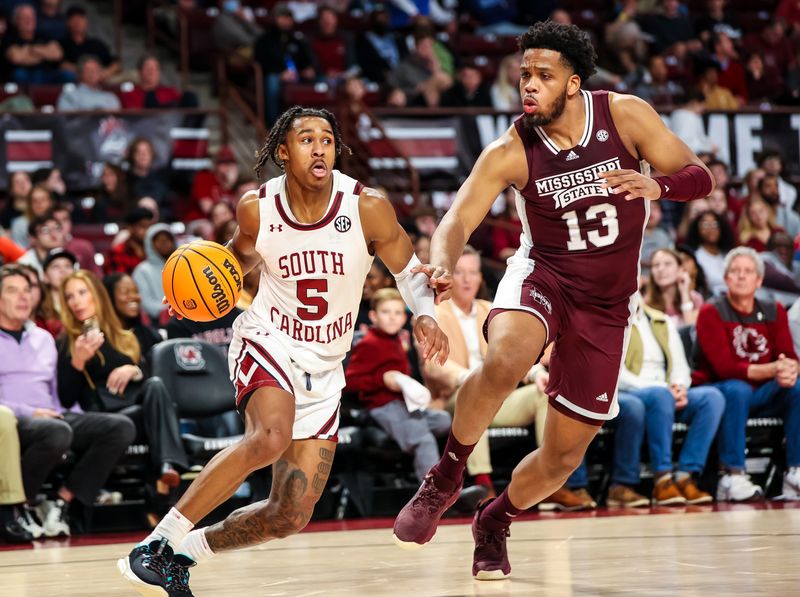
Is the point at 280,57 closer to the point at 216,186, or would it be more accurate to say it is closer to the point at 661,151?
the point at 216,186

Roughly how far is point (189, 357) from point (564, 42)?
12.9 feet

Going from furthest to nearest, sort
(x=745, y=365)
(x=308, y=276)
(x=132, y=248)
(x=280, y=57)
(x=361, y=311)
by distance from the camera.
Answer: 1. (x=280, y=57)
2. (x=132, y=248)
3. (x=361, y=311)
4. (x=745, y=365)
5. (x=308, y=276)

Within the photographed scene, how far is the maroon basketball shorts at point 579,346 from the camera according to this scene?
16.2ft

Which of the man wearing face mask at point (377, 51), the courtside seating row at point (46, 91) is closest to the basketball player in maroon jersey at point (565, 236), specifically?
the courtside seating row at point (46, 91)

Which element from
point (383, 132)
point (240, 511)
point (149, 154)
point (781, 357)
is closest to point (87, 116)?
point (149, 154)

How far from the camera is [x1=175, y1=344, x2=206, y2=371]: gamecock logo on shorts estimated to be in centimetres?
798

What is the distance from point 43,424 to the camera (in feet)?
24.0

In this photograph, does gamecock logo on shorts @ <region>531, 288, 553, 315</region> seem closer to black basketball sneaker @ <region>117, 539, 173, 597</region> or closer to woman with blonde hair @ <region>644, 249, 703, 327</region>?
black basketball sneaker @ <region>117, 539, 173, 597</region>

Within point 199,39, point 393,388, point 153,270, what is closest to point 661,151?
point 393,388

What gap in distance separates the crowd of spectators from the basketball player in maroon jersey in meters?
2.79

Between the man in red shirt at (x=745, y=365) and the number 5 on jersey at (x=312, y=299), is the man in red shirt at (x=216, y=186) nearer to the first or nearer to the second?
the man in red shirt at (x=745, y=365)

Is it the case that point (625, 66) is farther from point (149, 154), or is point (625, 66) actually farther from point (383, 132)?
point (149, 154)

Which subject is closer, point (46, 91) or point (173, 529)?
point (173, 529)

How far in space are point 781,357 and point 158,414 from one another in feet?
13.8
